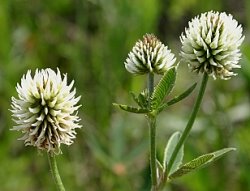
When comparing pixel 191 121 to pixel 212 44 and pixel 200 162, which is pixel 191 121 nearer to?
pixel 200 162

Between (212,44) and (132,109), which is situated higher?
(212,44)

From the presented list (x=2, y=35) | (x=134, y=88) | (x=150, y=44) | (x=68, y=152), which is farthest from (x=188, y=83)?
(x=150, y=44)

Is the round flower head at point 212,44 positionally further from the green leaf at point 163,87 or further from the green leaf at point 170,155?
the green leaf at point 170,155

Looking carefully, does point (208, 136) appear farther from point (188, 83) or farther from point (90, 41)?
point (90, 41)

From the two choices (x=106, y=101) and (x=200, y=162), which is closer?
(x=200, y=162)

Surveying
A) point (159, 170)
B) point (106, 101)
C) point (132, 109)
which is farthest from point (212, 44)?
point (106, 101)

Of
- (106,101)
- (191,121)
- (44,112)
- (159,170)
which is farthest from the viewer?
(106,101)

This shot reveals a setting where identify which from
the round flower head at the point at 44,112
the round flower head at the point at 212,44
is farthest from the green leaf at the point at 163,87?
the round flower head at the point at 44,112
